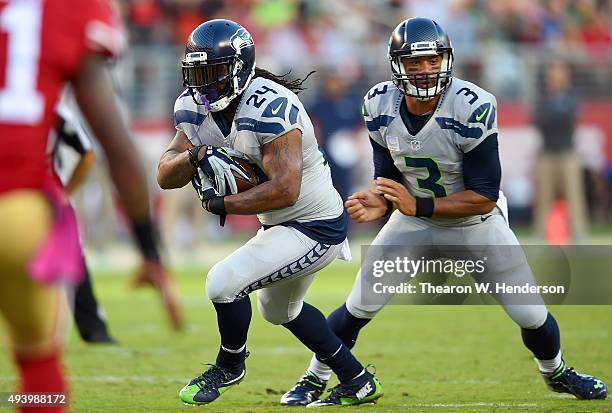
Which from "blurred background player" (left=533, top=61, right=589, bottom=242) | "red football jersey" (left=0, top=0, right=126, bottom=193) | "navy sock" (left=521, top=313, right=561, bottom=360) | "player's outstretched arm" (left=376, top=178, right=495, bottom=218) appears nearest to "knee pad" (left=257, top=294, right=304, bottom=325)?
"player's outstretched arm" (left=376, top=178, right=495, bottom=218)

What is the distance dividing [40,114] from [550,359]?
123 inches

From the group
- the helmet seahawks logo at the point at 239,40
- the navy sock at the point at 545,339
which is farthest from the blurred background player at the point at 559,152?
the helmet seahawks logo at the point at 239,40

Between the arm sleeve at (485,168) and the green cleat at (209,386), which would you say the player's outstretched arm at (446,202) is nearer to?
the arm sleeve at (485,168)

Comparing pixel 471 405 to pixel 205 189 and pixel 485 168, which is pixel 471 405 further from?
pixel 205 189

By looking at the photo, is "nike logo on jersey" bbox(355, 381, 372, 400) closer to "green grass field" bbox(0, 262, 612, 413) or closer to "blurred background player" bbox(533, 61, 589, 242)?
"green grass field" bbox(0, 262, 612, 413)

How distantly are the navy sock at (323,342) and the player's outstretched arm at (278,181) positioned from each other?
2.00ft

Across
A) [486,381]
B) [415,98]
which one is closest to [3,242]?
[415,98]

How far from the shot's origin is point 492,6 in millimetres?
17359

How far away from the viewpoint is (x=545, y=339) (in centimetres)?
530

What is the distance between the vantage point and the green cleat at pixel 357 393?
17.6 ft

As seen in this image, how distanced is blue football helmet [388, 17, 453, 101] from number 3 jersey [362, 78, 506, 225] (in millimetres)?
110

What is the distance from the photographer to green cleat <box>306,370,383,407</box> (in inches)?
211

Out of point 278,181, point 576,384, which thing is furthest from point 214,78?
point 576,384

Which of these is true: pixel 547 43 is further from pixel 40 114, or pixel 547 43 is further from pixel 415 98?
pixel 40 114
